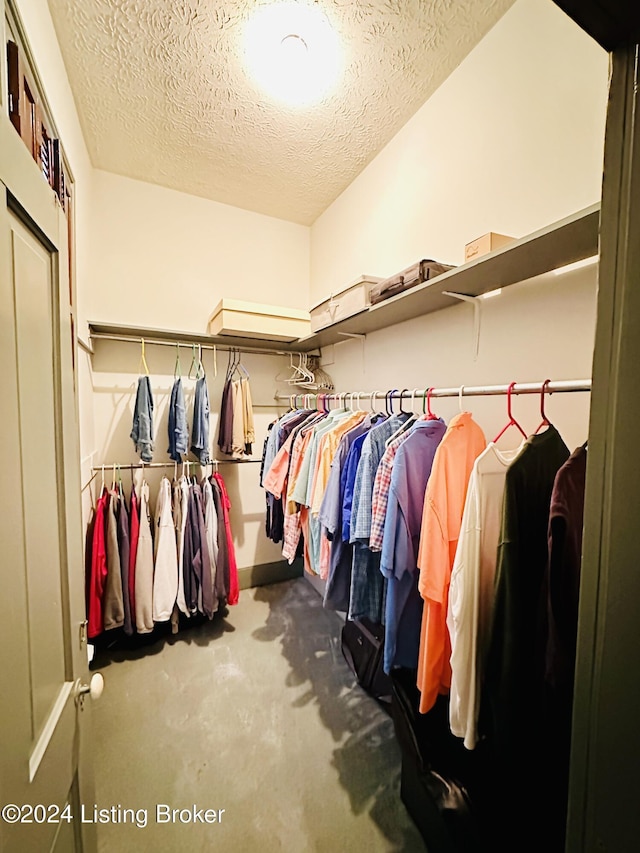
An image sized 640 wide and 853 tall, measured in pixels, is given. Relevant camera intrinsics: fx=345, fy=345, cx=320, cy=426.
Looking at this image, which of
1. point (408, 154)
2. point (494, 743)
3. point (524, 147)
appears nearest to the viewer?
point (494, 743)

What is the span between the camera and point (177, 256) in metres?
2.64

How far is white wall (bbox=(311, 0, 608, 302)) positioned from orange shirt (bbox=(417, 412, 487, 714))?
0.98 m

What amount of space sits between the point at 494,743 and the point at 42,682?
1.14 m

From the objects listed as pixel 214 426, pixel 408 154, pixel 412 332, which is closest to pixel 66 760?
pixel 412 332

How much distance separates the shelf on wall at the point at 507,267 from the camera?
3.27 feet

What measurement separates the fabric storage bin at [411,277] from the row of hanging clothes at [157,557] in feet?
5.64

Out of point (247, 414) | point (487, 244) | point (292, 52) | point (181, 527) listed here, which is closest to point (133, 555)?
point (181, 527)

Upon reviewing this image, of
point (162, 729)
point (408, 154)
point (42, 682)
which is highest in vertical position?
point (408, 154)

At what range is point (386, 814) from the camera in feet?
4.33

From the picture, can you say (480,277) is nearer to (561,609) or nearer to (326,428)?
(326,428)

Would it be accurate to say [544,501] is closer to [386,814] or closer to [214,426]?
[386,814]

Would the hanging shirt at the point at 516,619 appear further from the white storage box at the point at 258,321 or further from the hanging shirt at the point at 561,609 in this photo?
the white storage box at the point at 258,321

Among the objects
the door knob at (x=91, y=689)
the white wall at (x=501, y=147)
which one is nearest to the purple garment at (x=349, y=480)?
the door knob at (x=91, y=689)

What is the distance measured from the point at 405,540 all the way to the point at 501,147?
1653 millimetres
